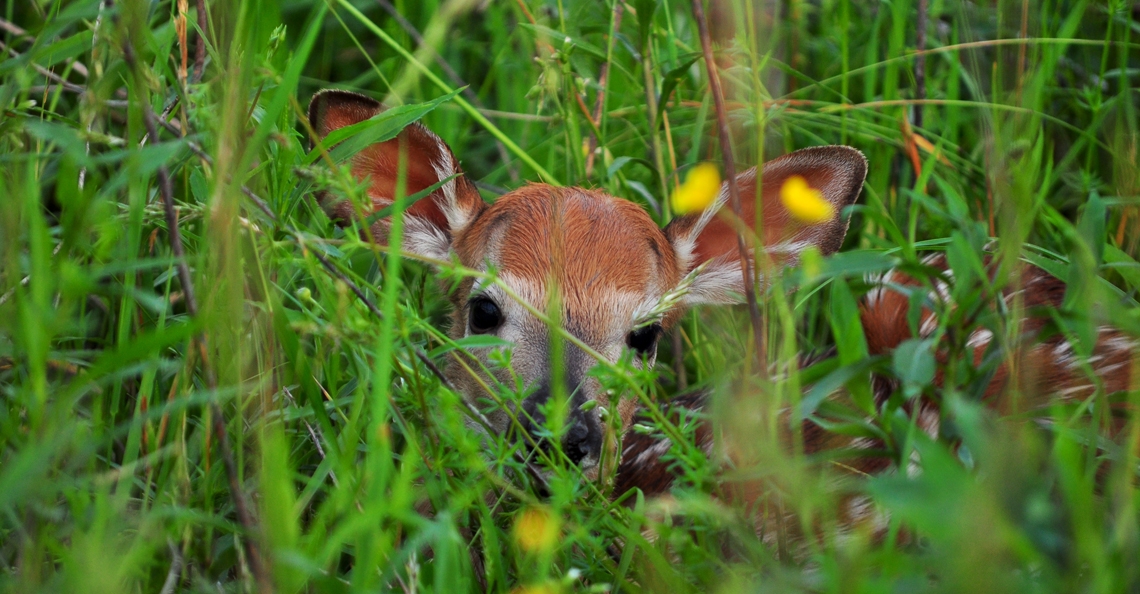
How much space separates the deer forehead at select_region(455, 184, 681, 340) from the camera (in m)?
3.11

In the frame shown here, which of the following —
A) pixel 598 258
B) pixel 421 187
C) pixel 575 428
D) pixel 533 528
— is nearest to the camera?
pixel 533 528

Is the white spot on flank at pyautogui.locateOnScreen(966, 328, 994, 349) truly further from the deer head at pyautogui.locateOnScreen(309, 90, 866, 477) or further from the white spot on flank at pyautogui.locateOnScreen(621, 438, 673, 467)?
the white spot on flank at pyautogui.locateOnScreen(621, 438, 673, 467)

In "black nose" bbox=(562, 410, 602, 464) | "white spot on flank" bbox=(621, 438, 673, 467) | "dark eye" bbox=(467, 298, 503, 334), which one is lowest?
"white spot on flank" bbox=(621, 438, 673, 467)

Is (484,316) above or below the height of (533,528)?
below

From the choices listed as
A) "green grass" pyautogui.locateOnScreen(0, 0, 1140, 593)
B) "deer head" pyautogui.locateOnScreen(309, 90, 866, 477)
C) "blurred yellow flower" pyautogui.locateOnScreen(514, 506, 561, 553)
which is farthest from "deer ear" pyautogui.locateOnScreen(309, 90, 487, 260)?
"blurred yellow flower" pyautogui.locateOnScreen(514, 506, 561, 553)

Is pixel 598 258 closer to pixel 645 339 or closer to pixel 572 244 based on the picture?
pixel 572 244

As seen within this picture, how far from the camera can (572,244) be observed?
10.6 feet

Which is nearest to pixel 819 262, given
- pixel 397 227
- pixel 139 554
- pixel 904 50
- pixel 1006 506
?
pixel 1006 506

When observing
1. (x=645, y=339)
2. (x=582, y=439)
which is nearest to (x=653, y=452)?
(x=645, y=339)

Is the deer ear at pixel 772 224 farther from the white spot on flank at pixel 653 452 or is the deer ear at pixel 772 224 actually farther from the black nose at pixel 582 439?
the black nose at pixel 582 439

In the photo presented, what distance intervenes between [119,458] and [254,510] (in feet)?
2.92

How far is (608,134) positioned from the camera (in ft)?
14.5

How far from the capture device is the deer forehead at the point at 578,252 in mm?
3109

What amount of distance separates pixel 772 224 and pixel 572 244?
0.80 meters
